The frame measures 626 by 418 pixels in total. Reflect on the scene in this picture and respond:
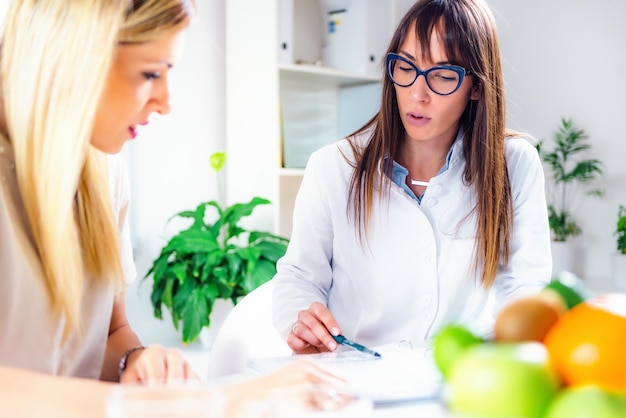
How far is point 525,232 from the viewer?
1.65 meters

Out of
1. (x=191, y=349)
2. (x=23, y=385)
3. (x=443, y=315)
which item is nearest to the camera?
(x=23, y=385)

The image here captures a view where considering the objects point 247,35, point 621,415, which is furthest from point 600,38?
point 621,415

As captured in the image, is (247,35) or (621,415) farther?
(247,35)

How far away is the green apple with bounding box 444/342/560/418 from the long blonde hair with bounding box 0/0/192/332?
529 millimetres

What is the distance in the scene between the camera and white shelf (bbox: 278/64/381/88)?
2890 millimetres

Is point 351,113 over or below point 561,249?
over

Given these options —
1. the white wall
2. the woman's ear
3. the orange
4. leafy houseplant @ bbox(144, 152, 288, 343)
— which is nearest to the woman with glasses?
the woman's ear

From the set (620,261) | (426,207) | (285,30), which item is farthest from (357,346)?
(620,261)

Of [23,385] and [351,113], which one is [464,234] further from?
[351,113]

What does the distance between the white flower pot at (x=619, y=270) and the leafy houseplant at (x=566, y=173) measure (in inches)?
13.4

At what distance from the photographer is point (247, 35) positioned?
290cm

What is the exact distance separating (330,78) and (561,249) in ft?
4.47

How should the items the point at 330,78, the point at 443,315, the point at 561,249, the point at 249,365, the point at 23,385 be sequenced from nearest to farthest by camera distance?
the point at 23,385 → the point at 249,365 → the point at 443,315 → the point at 330,78 → the point at 561,249

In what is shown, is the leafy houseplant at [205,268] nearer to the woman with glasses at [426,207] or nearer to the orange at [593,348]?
the woman with glasses at [426,207]
